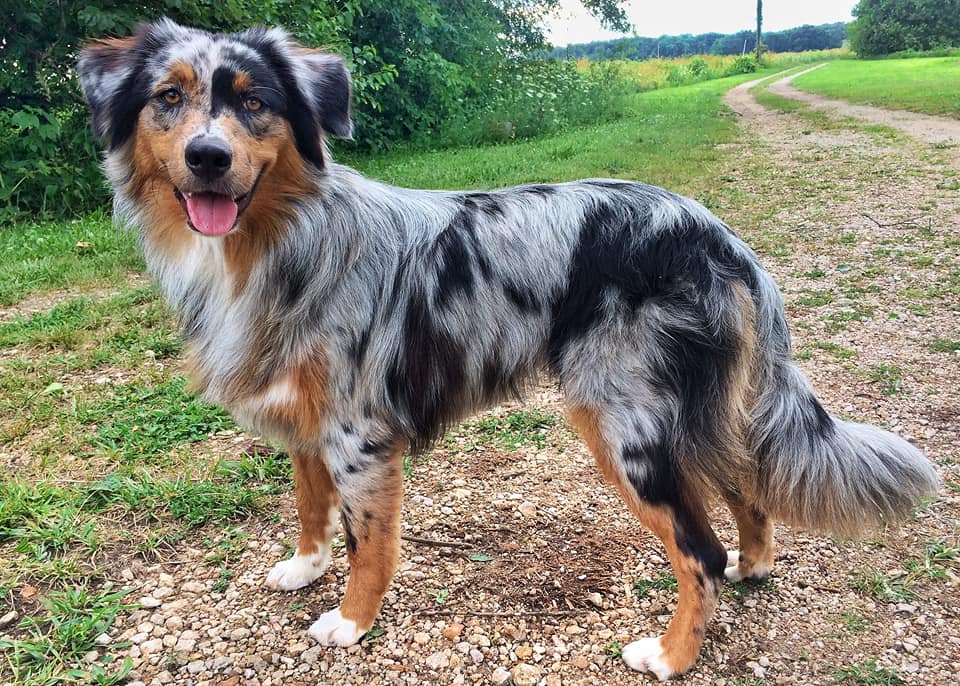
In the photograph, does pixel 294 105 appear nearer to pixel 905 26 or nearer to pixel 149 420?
pixel 149 420

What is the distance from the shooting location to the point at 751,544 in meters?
3.00

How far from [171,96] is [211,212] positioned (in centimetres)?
52

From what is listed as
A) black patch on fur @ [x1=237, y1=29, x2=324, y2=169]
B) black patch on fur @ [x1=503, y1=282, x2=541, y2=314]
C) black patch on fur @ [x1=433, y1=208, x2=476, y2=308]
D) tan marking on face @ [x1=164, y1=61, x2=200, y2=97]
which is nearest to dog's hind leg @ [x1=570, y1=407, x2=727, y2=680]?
black patch on fur @ [x1=503, y1=282, x2=541, y2=314]

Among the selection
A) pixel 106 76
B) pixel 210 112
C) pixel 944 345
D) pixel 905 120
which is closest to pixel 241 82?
pixel 210 112

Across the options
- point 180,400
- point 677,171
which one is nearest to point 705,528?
point 180,400

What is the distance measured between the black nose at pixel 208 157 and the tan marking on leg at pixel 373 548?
1311mm

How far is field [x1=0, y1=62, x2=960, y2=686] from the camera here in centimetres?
267

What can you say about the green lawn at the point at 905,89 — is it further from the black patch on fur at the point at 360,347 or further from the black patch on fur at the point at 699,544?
the black patch on fur at the point at 360,347

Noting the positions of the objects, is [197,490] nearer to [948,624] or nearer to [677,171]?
[948,624]

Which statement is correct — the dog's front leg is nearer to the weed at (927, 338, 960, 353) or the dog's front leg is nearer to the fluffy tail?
the fluffy tail

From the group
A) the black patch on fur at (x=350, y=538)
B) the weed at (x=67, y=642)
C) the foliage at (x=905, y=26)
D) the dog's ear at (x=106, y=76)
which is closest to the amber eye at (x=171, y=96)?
the dog's ear at (x=106, y=76)

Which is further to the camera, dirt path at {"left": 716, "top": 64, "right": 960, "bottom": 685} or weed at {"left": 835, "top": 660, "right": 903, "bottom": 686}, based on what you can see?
dirt path at {"left": 716, "top": 64, "right": 960, "bottom": 685}

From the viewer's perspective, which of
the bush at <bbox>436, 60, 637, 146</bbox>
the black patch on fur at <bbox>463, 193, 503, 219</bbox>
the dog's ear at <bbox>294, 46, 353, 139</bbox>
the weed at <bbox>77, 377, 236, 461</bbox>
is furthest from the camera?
the bush at <bbox>436, 60, 637, 146</bbox>

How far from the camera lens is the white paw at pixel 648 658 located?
260cm
